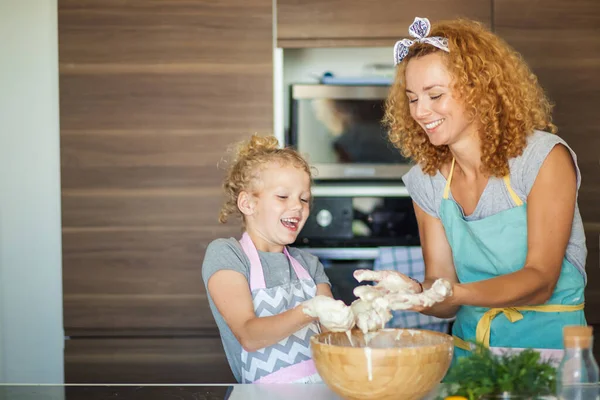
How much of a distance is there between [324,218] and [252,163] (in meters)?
1.06

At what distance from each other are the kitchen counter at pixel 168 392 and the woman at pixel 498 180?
461mm

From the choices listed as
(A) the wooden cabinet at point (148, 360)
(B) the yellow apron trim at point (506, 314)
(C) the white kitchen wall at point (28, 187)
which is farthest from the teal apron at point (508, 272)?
(C) the white kitchen wall at point (28, 187)

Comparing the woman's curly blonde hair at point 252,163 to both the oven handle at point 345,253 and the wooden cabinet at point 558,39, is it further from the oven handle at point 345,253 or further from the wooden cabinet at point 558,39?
the wooden cabinet at point 558,39

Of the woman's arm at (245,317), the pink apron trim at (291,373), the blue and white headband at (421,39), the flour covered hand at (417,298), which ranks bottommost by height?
the pink apron trim at (291,373)

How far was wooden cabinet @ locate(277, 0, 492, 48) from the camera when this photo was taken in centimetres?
269

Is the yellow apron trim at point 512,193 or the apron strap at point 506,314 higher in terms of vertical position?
the yellow apron trim at point 512,193

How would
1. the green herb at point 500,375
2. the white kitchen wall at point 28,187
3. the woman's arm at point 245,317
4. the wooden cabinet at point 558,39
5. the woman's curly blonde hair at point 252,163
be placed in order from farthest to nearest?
the white kitchen wall at point 28,187 < the wooden cabinet at point 558,39 < the woman's curly blonde hair at point 252,163 < the woman's arm at point 245,317 < the green herb at point 500,375

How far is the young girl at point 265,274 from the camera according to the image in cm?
146

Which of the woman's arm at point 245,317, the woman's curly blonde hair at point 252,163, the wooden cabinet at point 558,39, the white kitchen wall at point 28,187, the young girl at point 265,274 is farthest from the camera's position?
the white kitchen wall at point 28,187

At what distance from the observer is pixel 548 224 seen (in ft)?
5.08

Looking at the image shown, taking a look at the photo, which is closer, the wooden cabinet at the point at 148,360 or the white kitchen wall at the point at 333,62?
the wooden cabinet at the point at 148,360

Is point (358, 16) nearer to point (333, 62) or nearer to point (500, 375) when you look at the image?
point (333, 62)

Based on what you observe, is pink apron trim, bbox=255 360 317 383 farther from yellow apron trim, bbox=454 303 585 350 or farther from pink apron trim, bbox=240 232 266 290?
yellow apron trim, bbox=454 303 585 350

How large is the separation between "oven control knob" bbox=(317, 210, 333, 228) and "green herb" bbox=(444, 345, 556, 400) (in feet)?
5.55
